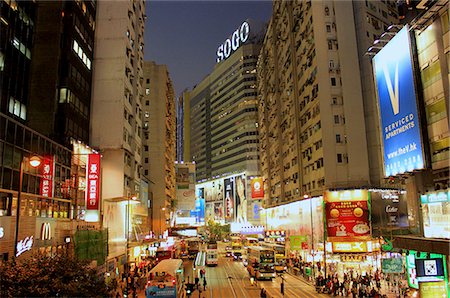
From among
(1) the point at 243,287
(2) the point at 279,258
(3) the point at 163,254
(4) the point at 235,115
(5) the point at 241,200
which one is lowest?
(1) the point at 243,287

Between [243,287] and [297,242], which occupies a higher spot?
[297,242]

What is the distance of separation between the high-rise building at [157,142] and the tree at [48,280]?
71.3 meters

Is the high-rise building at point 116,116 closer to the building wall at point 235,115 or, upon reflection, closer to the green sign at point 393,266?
the green sign at point 393,266

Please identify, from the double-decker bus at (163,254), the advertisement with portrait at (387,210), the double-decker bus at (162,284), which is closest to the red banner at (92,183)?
the double-decker bus at (162,284)

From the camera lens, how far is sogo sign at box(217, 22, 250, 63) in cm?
16979

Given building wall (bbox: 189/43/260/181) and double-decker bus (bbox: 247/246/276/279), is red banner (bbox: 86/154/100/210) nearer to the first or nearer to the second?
double-decker bus (bbox: 247/246/276/279)

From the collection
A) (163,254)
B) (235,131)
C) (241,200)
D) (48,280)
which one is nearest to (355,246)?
(163,254)

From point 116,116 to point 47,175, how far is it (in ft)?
62.3

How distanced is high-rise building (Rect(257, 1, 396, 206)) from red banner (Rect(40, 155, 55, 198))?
102 ft

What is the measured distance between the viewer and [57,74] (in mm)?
42312

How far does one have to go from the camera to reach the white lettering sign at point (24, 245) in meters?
24.6

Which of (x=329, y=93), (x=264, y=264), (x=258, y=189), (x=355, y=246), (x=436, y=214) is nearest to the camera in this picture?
(x=436, y=214)

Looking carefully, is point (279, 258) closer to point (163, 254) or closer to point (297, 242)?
point (297, 242)

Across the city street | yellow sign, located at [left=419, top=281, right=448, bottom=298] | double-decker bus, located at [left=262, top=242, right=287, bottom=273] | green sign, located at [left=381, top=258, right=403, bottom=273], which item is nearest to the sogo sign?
double-decker bus, located at [left=262, top=242, right=287, bottom=273]
